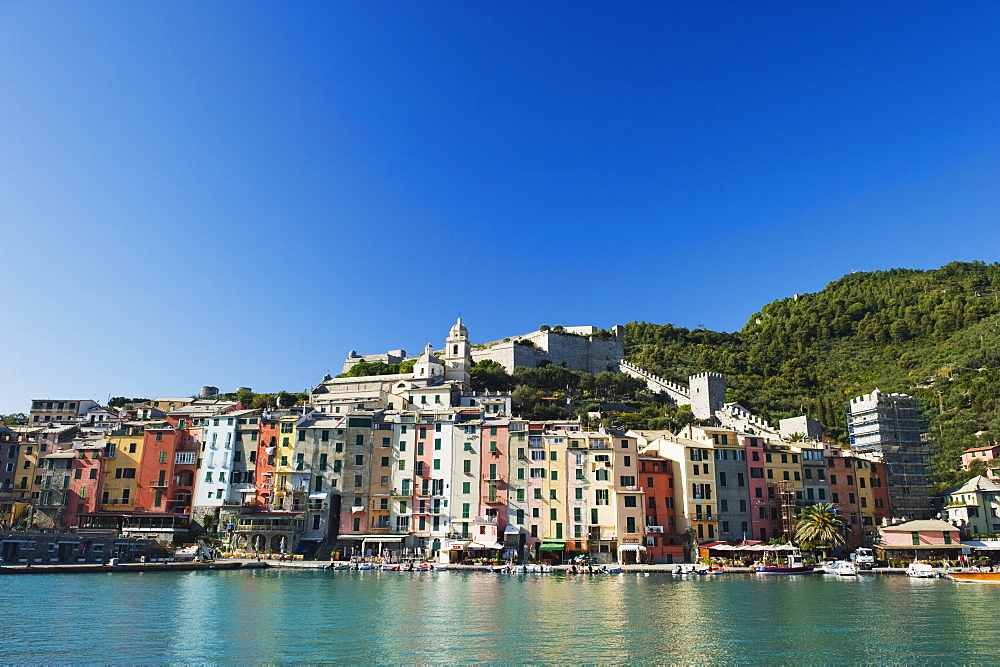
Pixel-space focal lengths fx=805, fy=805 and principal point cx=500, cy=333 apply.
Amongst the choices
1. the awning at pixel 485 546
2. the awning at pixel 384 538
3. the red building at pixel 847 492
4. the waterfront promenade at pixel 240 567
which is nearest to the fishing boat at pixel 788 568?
the waterfront promenade at pixel 240 567

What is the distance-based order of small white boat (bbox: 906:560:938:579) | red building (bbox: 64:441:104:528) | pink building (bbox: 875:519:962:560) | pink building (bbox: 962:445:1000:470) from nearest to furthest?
small white boat (bbox: 906:560:938:579) < pink building (bbox: 875:519:962:560) < red building (bbox: 64:441:104:528) < pink building (bbox: 962:445:1000:470)

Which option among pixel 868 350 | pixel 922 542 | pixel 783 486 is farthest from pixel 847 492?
pixel 868 350

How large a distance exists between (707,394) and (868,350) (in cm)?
3523

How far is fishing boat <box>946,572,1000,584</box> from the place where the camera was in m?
47.7

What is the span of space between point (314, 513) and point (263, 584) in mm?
19913

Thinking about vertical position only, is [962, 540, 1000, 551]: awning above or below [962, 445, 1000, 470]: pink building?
below

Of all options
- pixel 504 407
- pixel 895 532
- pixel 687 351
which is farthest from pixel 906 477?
pixel 687 351

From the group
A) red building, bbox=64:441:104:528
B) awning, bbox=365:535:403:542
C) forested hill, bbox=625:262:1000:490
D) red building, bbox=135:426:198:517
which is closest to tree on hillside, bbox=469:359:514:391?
forested hill, bbox=625:262:1000:490

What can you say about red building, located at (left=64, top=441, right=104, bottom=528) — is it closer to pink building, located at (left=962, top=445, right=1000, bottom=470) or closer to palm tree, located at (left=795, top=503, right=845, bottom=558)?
palm tree, located at (left=795, top=503, right=845, bottom=558)

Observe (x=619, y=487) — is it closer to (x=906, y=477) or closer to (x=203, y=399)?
(x=906, y=477)

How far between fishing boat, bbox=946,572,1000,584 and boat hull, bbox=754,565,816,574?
350 inches

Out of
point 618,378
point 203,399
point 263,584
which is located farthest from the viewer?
point 618,378

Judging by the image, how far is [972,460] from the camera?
80.8 m

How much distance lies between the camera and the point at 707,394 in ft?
364
